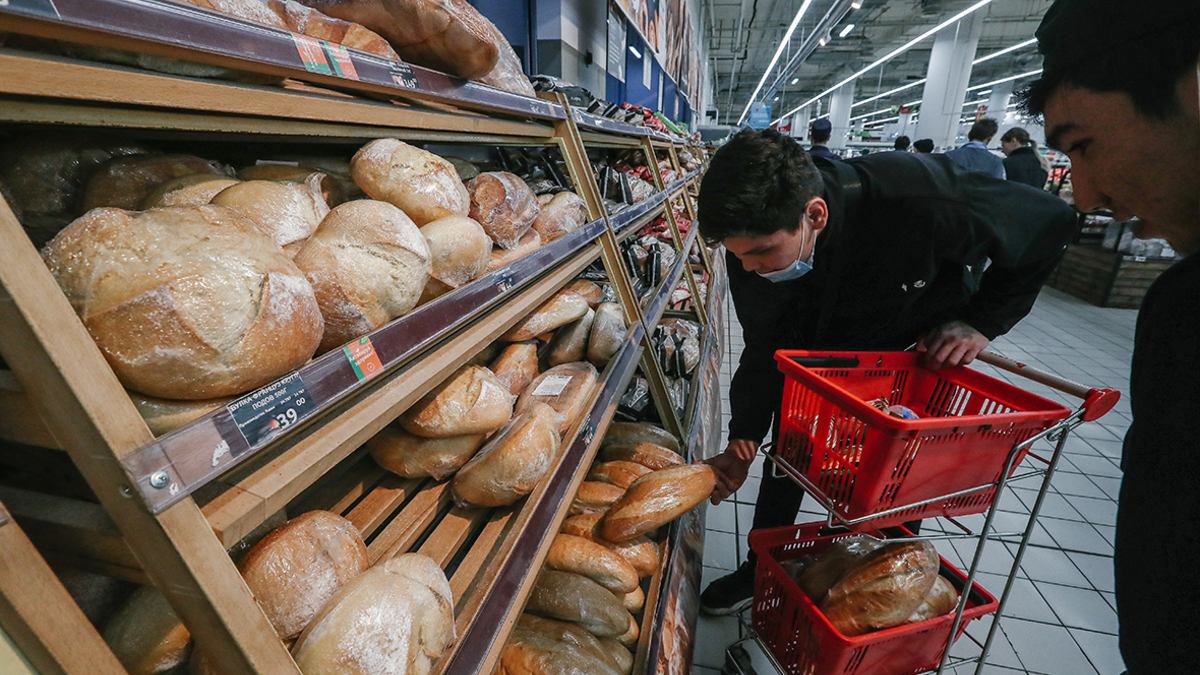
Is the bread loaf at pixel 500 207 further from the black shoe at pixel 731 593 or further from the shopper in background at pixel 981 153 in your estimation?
the shopper in background at pixel 981 153

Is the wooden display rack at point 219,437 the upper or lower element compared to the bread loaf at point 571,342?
upper

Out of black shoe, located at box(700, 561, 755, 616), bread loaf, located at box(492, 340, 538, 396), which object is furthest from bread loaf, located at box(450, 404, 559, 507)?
black shoe, located at box(700, 561, 755, 616)

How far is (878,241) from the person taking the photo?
5.21ft

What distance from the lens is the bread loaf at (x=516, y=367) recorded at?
4.53 feet

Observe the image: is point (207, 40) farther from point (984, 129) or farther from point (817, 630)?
point (984, 129)

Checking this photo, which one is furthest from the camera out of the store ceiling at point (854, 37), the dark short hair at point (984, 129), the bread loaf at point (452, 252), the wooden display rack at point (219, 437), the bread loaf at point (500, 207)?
the store ceiling at point (854, 37)

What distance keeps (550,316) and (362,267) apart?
87 centimetres

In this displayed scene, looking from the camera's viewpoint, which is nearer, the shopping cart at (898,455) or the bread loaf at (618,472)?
the shopping cart at (898,455)

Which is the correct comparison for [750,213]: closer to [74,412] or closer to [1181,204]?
[1181,204]

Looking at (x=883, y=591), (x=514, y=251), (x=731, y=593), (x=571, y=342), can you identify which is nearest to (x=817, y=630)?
(x=883, y=591)

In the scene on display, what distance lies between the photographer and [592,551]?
138 centimetres

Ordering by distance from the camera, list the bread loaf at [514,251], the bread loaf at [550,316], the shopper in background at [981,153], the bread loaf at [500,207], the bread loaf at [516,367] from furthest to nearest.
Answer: the shopper in background at [981,153] → the bread loaf at [550,316] → the bread loaf at [516,367] → the bread loaf at [500,207] → the bread loaf at [514,251]

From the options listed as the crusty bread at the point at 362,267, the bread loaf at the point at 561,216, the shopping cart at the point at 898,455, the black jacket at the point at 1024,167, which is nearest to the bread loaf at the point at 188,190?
the crusty bread at the point at 362,267

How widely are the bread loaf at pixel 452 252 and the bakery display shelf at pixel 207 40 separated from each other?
24 centimetres
